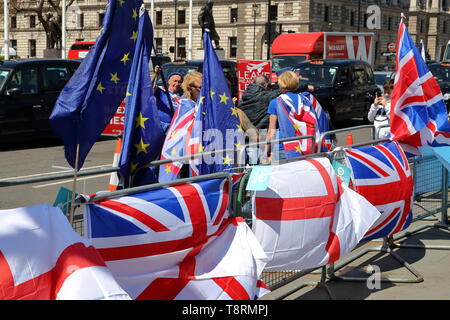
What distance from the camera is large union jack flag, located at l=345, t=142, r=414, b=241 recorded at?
5555 millimetres

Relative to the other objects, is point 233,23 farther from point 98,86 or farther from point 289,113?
point 98,86

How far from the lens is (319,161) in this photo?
197 inches

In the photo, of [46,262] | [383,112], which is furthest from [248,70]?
[46,262]

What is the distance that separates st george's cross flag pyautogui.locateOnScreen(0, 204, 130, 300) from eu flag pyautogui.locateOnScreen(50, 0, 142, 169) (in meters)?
0.73

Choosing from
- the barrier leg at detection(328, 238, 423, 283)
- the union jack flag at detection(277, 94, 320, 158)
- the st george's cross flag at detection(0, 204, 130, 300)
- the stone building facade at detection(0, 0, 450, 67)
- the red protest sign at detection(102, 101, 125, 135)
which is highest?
the stone building facade at detection(0, 0, 450, 67)

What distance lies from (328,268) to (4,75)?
10.4 metres

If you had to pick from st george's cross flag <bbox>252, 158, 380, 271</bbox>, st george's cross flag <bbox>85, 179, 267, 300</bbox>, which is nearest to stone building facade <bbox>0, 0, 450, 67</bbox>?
st george's cross flag <bbox>252, 158, 380, 271</bbox>

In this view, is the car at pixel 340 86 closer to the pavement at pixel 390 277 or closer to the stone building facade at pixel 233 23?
the pavement at pixel 390 277

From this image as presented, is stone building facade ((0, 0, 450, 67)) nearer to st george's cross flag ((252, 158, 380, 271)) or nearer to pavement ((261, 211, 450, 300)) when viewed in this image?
pavement ((261, 211, 450, 300))

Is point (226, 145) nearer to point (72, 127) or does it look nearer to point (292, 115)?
point (72, 127)

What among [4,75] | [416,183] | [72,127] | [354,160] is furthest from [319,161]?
[4,75]

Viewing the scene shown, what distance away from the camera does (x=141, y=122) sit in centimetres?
455

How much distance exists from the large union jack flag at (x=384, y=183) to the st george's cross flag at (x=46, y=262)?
2.80m

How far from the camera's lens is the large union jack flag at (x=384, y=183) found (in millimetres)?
5555
